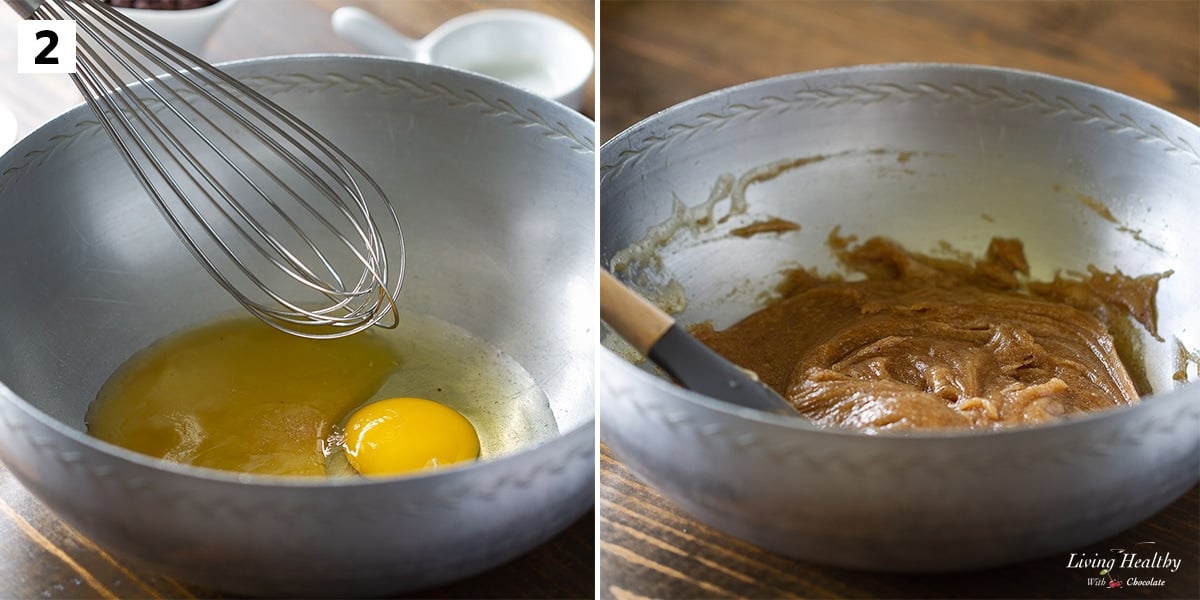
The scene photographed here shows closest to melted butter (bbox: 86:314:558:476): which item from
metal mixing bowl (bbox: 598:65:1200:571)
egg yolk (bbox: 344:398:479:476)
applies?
egg yolk (bbox: 344:398:479:476)

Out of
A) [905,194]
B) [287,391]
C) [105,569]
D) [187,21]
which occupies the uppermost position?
[905,194]

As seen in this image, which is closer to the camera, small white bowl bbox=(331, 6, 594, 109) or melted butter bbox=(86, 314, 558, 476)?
melted butter bbox=(86, 314, 558, 476)

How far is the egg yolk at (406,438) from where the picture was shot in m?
0.91

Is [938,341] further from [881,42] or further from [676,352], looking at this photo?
[881,42]

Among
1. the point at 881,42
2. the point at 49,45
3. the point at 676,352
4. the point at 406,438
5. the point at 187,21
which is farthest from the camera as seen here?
the point at 881,42

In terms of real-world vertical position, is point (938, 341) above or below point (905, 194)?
below

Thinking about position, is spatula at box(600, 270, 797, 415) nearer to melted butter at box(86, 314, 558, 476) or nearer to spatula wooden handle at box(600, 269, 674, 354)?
spatula wooden handle at box(600, 269, 674, 354)

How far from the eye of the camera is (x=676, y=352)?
2.51 feet

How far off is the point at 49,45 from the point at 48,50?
13mm

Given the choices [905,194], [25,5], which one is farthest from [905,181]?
[25,5]

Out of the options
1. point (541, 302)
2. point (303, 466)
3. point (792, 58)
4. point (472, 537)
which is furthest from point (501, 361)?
point (792, 58)

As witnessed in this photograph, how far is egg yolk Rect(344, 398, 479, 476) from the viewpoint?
0.91m

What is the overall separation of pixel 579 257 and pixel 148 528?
1.80ft

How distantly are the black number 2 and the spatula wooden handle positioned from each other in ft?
2.19
